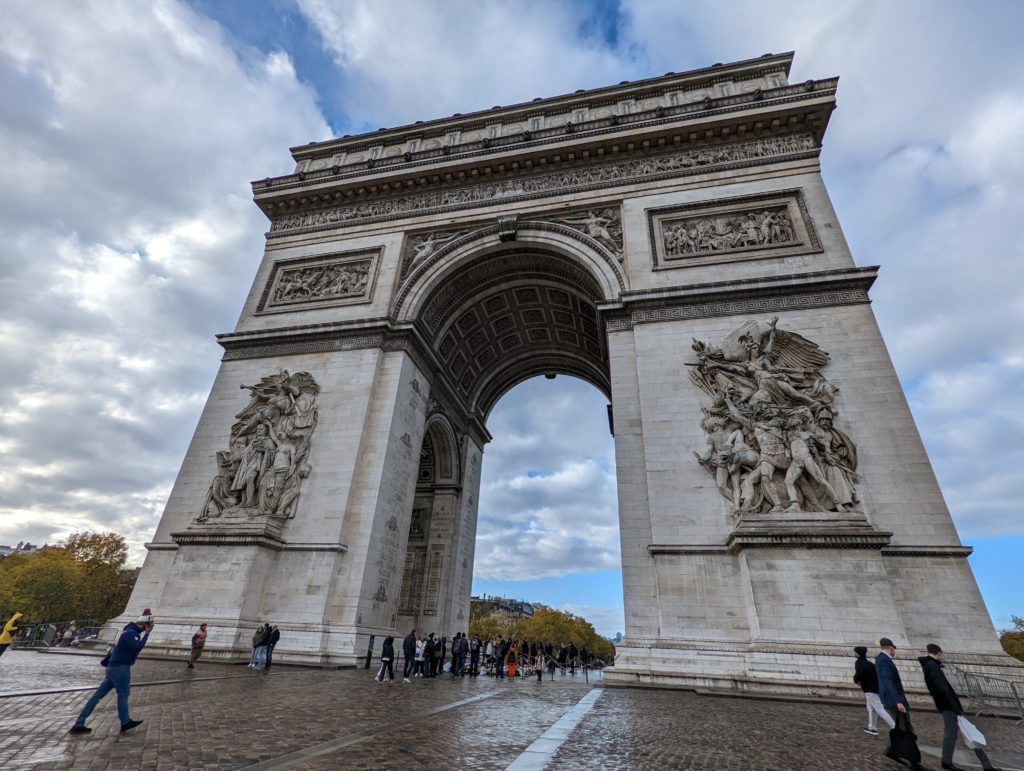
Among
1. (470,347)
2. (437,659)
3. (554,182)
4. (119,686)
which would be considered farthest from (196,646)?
(554,182)

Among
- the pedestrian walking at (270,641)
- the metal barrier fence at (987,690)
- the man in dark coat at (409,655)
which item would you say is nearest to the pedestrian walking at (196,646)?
the pedestrian walking at (270,641)

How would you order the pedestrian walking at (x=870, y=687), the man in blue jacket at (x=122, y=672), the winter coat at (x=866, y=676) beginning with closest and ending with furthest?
1. the man in blue jacket at (x=122, y=672)
2. the pedestrian walking at (x=870, y=687)
3. the winter coat at (x=866, y=676)

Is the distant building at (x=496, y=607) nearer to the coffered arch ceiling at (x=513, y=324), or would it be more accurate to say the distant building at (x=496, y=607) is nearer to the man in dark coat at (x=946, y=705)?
the coffered arch ceiling at (x=513, y=324)

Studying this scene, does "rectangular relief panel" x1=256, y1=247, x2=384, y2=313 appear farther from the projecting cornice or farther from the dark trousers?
the dark trousers

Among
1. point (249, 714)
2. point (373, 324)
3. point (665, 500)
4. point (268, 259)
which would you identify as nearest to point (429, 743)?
point (249, 714)

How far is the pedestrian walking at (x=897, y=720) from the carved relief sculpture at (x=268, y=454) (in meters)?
13.3

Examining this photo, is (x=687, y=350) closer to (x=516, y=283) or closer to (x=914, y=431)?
(x=914, y=431)

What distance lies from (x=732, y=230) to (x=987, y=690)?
476 inches

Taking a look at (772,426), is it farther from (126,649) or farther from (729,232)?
(126,649)

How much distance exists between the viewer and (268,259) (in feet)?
64.6

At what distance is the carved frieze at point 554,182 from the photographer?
54.2ft

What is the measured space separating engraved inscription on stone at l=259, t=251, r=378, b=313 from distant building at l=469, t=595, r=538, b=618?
35.5 metres

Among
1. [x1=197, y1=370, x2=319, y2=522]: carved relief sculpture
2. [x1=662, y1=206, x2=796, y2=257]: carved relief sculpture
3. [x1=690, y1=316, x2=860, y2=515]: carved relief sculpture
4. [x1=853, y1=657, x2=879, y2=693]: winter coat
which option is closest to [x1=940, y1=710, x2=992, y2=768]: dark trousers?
[x1=853, y1=657, x2=879, y2=693]: winter coat

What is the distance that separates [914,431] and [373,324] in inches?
580
